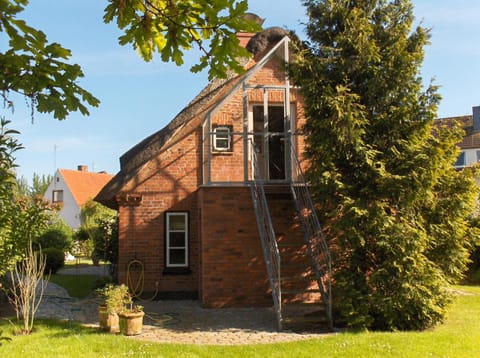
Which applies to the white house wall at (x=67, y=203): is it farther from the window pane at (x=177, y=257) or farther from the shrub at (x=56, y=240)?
the window pane at (x=177, y=257)

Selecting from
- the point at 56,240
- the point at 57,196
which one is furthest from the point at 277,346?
the point at 57,196

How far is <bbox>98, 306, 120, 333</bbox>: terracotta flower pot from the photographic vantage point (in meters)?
8.60

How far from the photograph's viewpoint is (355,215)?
8.61 metres

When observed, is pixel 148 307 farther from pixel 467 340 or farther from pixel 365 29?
pixel 365 29

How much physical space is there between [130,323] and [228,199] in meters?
3.97

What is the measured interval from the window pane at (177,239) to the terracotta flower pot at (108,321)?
14.8 ft

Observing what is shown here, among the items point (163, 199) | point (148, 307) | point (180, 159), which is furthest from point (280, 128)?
point (148, 307)

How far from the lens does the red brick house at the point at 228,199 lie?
36.5 feet

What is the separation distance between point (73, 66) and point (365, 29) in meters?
7.40

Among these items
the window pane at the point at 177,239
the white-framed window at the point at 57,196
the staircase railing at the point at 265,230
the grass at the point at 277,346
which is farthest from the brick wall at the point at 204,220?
the white-framed window at the point at 57,196

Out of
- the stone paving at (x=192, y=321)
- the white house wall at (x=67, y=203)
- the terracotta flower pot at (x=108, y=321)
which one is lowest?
the stone paving at (x=192, y=321)

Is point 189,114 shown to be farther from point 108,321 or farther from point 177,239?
point 108,321

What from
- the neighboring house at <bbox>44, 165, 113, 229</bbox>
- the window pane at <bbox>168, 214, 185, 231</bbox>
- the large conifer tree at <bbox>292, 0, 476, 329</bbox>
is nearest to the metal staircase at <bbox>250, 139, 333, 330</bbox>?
the large conifer tree at <bbox>292, 0, 476, 329</bbox>

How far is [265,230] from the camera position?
406 inches
